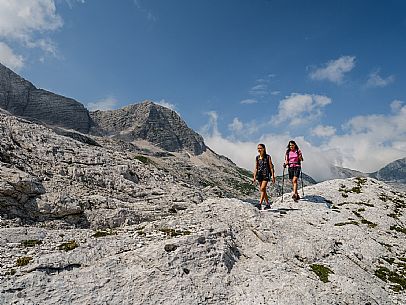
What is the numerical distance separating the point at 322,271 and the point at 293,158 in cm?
1363

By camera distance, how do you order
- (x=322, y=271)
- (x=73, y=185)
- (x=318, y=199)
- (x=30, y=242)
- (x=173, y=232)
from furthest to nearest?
(x=318, y=199) < (x=73, y=185) < (x=173, y=232) < (x=322, y=271) < (x=30, y=242)

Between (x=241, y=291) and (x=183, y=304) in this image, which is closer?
(x=183, y=304)

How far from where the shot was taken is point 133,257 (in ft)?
55.4

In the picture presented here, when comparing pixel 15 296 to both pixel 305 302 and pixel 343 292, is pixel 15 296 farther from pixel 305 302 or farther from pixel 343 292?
pixel 343 292

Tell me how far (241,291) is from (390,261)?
1304 cm

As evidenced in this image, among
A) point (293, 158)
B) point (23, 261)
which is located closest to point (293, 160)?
point (293, 158)

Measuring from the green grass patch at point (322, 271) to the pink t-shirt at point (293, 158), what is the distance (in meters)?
12.6

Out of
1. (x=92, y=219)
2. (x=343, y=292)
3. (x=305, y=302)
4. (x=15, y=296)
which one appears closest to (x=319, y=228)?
(x=343, y=292)

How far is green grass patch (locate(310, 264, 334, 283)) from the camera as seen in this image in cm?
1844

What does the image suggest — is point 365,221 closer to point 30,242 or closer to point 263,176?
point 263,176

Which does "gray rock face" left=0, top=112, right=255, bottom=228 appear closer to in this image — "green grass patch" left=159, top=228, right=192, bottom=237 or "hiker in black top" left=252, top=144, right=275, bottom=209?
"green grass patch" left=159, top=228, right=192, bottom=237

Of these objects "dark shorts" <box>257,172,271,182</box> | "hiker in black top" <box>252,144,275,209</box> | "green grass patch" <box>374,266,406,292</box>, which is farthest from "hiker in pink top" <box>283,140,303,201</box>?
"green grass patch" <box>374,266,406,292</box>

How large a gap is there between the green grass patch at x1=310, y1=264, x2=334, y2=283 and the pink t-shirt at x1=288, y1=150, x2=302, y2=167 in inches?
496

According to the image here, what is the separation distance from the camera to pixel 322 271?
62.7 ft
